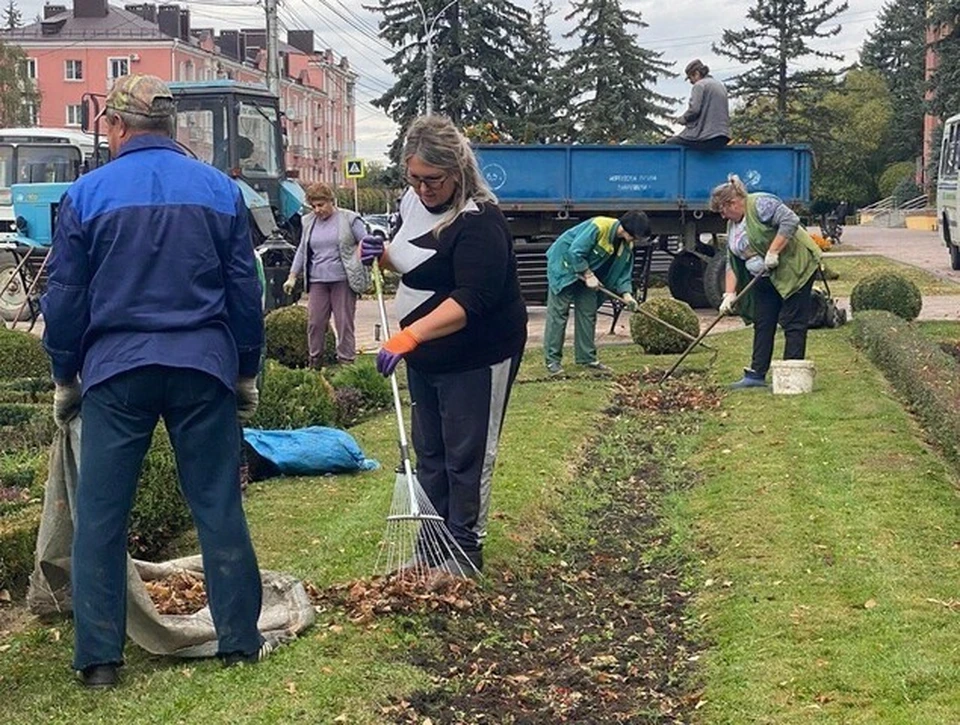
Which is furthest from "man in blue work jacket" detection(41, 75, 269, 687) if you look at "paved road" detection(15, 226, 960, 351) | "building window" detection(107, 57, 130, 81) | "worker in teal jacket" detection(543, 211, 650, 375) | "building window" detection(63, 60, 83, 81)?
"building window" detection(63, 60, 83, 81)

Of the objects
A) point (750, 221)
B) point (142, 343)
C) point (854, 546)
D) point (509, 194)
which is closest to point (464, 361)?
point (142, 343)

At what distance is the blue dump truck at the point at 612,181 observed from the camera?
60.2 feet

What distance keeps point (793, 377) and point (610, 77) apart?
38.9 meters

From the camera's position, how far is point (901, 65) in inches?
3282

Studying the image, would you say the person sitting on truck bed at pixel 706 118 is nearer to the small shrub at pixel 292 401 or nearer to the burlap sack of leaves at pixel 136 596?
the small shrub at pixel 292 401

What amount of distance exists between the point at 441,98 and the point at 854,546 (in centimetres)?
4096

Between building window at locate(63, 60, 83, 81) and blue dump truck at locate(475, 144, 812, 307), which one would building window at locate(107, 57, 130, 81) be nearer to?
building window at locate(63, 60, 83, 81)

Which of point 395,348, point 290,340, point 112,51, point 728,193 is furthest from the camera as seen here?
point 112,51

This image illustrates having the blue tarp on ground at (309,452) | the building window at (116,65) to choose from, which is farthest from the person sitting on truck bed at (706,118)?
the building window at (116,65)

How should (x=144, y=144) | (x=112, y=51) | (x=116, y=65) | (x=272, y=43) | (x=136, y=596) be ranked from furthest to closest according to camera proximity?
(x=116, y=65) → (x=112, y=51) → (x=272, y=43) → (x=136, y=596) → (x=144, y=144)

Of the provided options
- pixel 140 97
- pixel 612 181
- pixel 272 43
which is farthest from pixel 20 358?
pixel 272 43

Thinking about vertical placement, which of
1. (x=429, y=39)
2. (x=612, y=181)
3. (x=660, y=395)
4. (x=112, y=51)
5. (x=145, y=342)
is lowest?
(x=660, y=395)

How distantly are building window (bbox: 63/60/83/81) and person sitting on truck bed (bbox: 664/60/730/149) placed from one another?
59.9 meters

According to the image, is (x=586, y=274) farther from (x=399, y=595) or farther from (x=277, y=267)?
(x=399, y=595)
